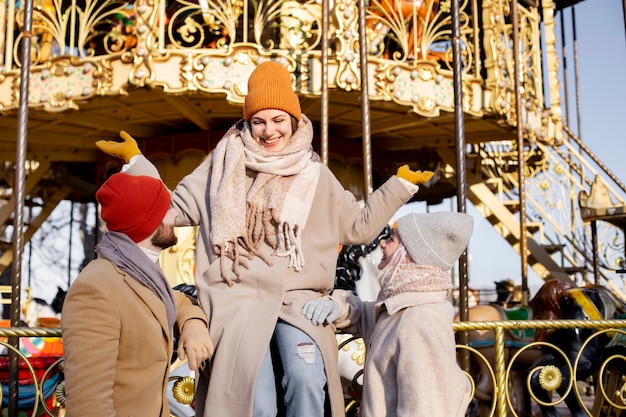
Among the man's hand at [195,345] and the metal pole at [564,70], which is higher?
the metal pole at [564,70]

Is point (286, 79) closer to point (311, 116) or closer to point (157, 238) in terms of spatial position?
point (157, 238)

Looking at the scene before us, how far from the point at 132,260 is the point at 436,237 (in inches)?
42.2

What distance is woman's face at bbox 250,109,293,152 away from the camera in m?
2.83

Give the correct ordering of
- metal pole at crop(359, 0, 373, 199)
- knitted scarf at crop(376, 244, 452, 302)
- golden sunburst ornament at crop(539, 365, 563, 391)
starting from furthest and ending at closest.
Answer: metal pole at crop(359, 0, 373, 199) → golden sunburst ornament at crop(539, 365, 563, 391) → knitted scarf at crop(376, 244, 452, 302)

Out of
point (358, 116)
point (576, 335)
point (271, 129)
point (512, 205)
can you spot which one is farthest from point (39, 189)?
point (271, 129)

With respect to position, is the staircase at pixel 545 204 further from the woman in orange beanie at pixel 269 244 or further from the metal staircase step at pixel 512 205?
the woman in orange beanie at pixel 269 244

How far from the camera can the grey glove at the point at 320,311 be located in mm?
2594

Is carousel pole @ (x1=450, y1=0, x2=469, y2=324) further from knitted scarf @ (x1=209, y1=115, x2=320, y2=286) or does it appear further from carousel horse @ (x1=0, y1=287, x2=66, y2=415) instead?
carousel horse @ (x1=0, y1=287, x2=66, y2=415)

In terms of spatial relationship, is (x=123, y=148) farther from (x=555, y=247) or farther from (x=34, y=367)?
(x=555, y=247)

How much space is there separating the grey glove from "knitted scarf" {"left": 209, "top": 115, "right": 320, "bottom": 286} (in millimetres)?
152

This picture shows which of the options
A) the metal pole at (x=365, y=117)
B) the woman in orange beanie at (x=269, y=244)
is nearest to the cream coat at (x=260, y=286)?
the woman in orange beanie at (x=269, y=244)

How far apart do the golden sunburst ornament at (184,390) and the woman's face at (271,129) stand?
1.18 metres

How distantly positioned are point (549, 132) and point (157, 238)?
8862 millimetres

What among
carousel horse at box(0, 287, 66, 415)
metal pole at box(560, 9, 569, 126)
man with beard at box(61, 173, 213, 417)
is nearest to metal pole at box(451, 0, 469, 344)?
man with beard at box(61, 173, 213, 417)
